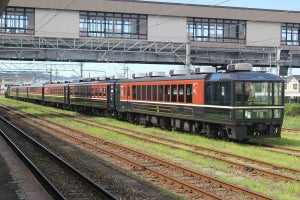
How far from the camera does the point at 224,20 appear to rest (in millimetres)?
56594

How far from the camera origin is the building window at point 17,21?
49.7 metres

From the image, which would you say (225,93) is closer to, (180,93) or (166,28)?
(180,93)

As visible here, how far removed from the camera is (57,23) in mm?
50656

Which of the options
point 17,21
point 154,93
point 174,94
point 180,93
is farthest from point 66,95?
point 180,93

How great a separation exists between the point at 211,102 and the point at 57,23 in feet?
116

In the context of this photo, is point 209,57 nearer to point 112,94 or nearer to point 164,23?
point 164,23

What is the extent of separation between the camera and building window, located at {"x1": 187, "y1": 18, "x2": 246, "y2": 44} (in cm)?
5522

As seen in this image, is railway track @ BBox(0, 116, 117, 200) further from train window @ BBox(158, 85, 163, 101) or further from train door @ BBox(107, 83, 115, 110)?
train door @ BBox(107, 83, 115, 110)

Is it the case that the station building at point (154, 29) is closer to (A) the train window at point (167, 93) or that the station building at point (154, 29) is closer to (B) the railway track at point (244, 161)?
(A) the train window at point (167, 93)

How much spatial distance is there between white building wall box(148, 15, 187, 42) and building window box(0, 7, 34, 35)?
12666mm

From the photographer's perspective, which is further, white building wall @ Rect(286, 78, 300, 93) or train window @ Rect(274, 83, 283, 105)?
white building wall @ Rect(286, 78, 300, 93)

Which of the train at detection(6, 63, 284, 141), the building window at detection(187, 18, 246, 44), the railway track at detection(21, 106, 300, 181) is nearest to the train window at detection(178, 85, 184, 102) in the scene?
the train at detection(6, 63, 284, 141)

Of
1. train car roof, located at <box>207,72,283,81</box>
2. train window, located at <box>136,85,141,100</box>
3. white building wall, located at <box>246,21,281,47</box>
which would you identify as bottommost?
train window, located at <box>136,85,141,100</box>

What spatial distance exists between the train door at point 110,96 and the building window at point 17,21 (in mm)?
21792
